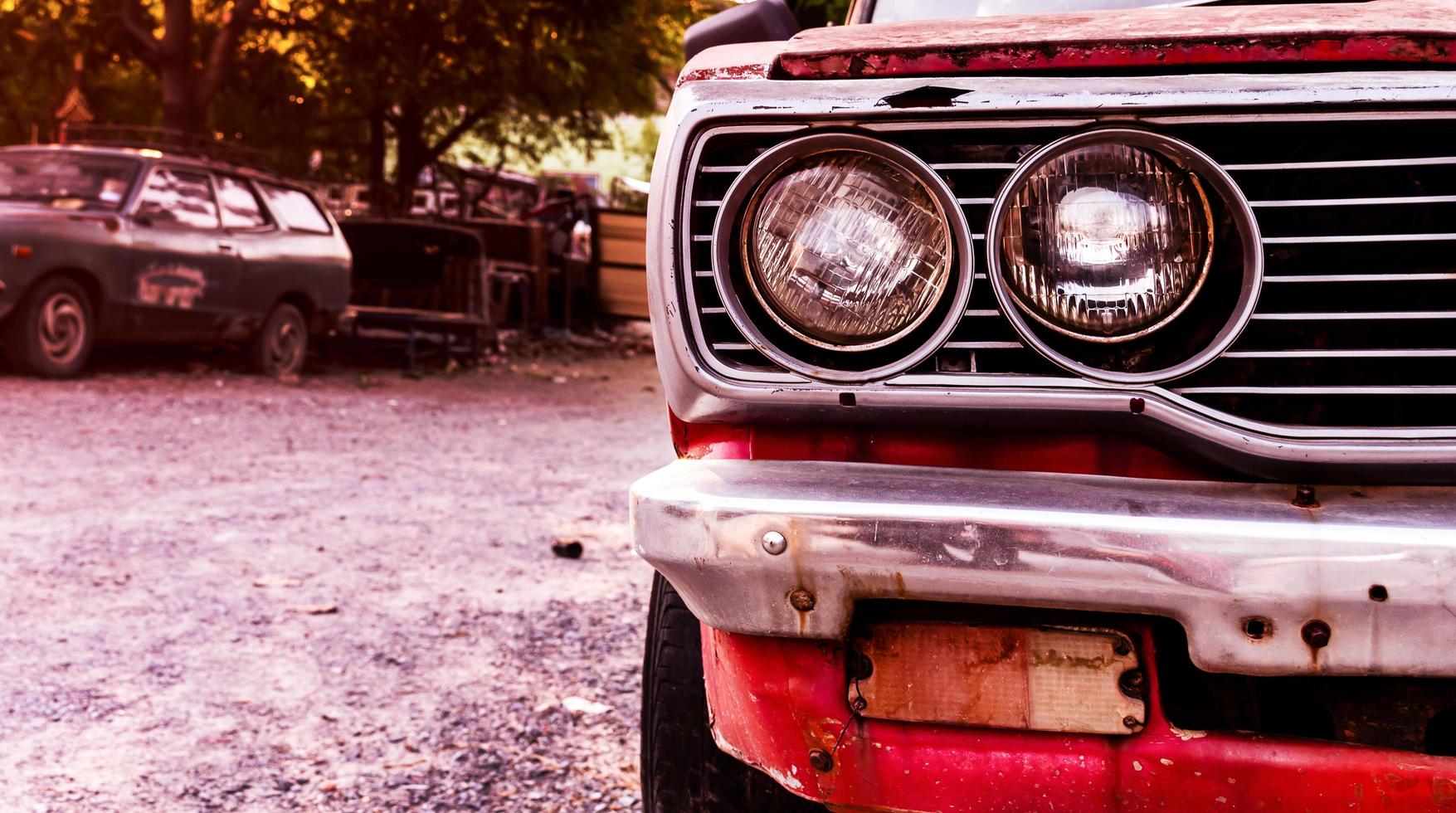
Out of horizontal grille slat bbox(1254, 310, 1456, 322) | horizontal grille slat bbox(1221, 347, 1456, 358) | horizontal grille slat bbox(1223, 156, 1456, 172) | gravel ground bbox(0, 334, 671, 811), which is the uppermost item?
horizontal grille slat bbox(1223, 156, 1456, 172)

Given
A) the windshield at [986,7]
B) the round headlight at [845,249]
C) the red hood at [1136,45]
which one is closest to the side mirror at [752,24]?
the windshield at [986,7]

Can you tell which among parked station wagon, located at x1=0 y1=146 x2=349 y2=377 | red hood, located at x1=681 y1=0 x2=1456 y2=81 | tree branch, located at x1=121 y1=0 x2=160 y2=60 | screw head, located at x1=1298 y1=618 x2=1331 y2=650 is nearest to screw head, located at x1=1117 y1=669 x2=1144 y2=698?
screw head, located at x1=1298 y1=618 x2=1331 y2=650

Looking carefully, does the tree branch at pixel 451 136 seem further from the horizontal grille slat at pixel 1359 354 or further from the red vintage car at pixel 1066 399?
the horizontal grille slat at pixel 1359 354

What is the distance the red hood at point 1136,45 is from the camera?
1.23 meters

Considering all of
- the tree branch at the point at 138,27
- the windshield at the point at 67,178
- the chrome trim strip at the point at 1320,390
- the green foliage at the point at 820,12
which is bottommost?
the chrome trim strip at the point at 1320,390

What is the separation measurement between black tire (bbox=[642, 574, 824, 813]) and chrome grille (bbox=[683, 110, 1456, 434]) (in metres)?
0.61

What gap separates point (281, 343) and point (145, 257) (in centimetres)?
153

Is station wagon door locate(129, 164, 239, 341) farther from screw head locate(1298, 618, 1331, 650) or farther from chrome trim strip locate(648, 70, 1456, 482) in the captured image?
screw head locate(1298, 618, 1331, 650)

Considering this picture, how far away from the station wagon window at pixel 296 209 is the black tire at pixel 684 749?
862 cm

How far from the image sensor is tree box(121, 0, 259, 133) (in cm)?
1188

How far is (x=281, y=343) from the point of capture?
970 cm

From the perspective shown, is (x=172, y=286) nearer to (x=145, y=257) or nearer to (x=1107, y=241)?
(x=145, y=257)

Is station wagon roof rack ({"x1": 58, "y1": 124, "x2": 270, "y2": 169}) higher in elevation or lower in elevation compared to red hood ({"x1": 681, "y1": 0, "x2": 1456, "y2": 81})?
higher

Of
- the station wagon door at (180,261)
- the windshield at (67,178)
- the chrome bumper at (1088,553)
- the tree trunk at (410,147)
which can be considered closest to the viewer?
the chrome bumper at (1088,553)
